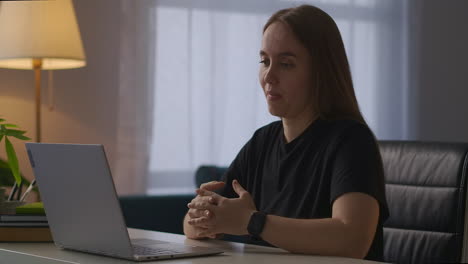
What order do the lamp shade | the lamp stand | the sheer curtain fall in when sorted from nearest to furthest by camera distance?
the lamp shade, the lamp stand, the sheer curtain

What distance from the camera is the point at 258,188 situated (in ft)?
6.16

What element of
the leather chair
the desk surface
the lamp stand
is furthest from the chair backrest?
the lamp stand

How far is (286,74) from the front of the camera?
1.74m

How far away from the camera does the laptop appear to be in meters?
1.31

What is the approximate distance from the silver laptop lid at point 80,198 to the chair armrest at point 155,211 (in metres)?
1.31

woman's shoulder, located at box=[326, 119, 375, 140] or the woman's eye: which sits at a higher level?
the woman's eye

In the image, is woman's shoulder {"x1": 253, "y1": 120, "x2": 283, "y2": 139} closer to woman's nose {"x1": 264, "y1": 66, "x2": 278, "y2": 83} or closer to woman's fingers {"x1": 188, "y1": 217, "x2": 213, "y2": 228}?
woman's nose {"x1": 264, "y1": 66, "x2": 278, "y2": 83}

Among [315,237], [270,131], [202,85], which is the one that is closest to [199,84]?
[202,85]

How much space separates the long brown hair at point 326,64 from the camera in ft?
5.74

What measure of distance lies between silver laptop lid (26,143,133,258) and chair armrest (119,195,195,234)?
1315mm

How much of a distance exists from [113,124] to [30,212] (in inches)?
72.0

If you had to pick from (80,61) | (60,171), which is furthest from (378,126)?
(60,171)

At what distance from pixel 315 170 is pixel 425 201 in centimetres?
47

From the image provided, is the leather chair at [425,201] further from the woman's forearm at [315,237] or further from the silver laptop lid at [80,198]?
the silver laptop lid at [80,198]
